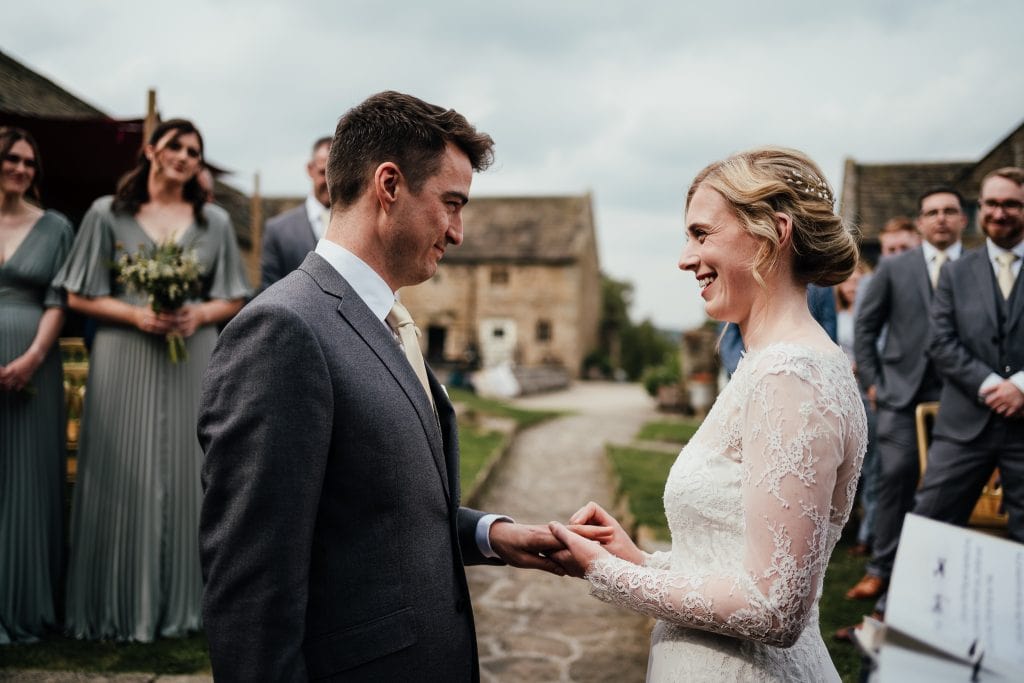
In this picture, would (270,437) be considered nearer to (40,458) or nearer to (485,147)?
(485,147)

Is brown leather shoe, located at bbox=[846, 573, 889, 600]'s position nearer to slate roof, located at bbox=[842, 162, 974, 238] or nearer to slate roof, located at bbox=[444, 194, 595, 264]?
slate roof, located at bbox=[842, 162, 974, 238]

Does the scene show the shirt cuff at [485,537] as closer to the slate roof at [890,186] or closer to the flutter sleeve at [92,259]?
the flutter sleeve at [92,259]

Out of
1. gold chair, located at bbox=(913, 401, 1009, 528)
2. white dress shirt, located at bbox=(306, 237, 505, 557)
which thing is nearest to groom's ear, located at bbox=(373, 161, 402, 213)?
white dress shirt, located at bbox=(306, 237, 505, 557)

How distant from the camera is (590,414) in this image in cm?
1941

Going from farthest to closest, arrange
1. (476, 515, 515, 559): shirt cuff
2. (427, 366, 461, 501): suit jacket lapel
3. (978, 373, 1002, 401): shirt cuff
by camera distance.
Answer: (978, 373, 1002, 401): shirt cuff → (476, 515, 515, 559): shirt cuff → (427, 366, 461, 501): suit jacket lapel

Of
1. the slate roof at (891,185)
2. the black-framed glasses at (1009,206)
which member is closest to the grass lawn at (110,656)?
the black-framed glasses at (1009,206)

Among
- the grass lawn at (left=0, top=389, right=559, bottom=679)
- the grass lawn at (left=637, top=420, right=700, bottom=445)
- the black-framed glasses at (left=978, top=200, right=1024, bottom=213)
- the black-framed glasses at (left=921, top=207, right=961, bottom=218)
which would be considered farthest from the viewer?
the grass lawn at (left=637, top=420, right=700, bottom=445)

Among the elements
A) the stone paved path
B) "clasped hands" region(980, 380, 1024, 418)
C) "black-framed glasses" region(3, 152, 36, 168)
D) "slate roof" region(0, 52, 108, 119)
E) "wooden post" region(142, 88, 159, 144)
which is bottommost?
the stone paved path

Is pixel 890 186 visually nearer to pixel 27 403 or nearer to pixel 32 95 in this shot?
pixel 32 95

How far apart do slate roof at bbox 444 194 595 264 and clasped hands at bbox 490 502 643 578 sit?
39.4 metres

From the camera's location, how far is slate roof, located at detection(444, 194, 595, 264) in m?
42.0

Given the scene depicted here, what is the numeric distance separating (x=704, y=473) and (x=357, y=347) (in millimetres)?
1007

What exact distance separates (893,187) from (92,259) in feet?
94.0

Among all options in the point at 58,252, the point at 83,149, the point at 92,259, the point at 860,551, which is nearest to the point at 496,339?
the point at 83,149
